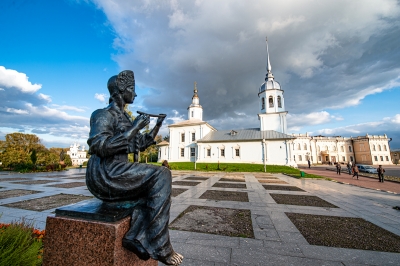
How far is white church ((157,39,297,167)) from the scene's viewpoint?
101 ft

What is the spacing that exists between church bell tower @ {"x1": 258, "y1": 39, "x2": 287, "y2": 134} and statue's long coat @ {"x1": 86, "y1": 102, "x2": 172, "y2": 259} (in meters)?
35.6

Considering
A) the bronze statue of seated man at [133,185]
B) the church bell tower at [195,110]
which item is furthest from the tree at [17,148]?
the church bell tower at [195,110]

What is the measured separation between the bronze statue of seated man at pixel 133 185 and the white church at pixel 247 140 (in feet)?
95.2

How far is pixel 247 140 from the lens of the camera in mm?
32625

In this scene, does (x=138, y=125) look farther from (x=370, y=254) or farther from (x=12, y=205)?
(x=12, y=205)

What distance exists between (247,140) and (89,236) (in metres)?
32.6

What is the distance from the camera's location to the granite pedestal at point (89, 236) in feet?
5.23

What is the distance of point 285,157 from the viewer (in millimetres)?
29594

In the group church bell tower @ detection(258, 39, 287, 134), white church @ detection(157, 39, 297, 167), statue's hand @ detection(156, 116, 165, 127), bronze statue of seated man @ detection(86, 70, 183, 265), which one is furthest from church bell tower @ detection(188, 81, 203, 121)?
bronze statue of seated man @ detection(86, 70, 183, 265)

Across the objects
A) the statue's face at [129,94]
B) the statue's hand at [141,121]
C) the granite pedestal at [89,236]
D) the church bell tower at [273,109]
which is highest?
the church bell tower at [273,109]

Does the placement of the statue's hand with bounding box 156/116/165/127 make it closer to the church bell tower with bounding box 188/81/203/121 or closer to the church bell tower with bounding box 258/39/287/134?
the church bell tower with bounding box 258/39/287/134

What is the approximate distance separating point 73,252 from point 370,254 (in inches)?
182

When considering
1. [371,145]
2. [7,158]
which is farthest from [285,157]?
[371,145]

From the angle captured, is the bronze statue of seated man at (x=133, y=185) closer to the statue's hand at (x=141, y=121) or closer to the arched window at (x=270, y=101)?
the statue's hand at (x=141, y=121)
